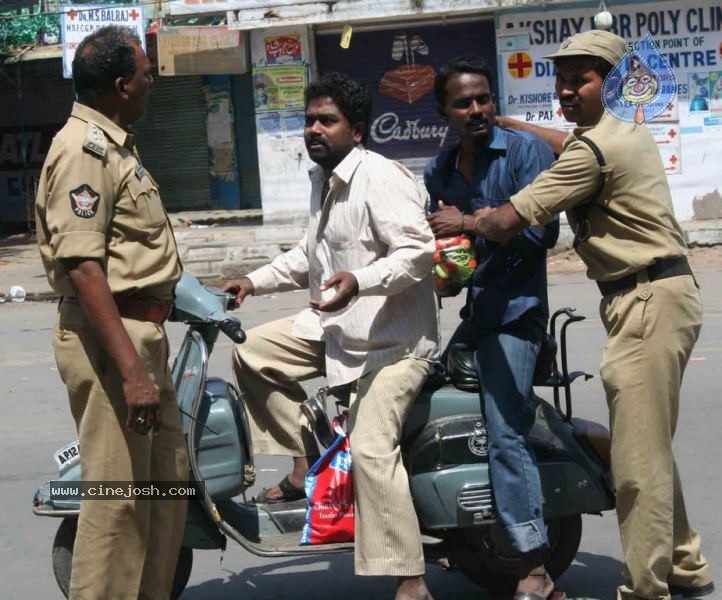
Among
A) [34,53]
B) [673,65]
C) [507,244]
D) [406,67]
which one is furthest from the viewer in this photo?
[34,53]

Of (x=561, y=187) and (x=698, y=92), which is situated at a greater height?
(x=698, y=92)

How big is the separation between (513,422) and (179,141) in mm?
16588

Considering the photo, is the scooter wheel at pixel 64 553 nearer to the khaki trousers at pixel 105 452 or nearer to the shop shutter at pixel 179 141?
the khaki trousers at pixel 105 452

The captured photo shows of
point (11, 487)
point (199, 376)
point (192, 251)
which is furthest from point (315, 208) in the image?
point (192, 251)

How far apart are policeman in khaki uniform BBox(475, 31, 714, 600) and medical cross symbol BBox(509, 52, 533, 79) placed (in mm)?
11733

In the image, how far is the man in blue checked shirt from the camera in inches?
149

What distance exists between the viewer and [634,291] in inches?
147

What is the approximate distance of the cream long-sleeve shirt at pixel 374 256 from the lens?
3781mm

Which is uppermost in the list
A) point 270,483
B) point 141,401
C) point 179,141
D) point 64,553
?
point 179,141

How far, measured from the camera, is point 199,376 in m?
3.78

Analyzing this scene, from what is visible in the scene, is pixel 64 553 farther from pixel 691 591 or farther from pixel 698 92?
pixel 698 92

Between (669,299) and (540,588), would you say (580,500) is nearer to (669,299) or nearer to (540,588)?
(540,588)

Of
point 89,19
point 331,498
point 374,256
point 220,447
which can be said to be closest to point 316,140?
point 374,256

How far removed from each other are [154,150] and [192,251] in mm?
6238
